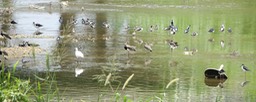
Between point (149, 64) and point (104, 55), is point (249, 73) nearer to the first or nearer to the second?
point (149, 64)

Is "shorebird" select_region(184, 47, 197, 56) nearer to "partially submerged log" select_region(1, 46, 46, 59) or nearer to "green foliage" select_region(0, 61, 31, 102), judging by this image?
"partially submerged log" select_region(1, 46, 46, 59)

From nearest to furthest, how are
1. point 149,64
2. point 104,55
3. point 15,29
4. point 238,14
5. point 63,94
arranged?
point 63,94 → point 149,64 → point 104,55 → point 15,29 → point 238,14

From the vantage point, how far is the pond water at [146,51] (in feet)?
52.9

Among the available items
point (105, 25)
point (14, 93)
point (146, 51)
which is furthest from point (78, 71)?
point (105, 25)

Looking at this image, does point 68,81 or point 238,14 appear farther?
point 238,14

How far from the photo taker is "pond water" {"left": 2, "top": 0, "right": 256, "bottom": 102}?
16125 millimetres

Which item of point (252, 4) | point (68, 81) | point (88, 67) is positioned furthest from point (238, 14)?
point (68, 81)

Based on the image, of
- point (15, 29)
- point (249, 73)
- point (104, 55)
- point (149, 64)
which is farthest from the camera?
point (15, 29)

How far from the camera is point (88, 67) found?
19.8m

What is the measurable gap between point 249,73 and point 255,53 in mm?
4735

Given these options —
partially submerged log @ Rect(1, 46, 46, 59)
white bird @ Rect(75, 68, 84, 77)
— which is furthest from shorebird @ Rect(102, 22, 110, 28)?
white bird @ Rect(75, 68, 84, 77)

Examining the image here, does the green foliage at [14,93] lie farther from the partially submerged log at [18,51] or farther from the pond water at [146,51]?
the partially submerged log at [18,51]

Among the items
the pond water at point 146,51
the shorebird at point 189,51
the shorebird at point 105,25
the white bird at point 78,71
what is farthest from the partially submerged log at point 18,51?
the shorebird at point 105,25

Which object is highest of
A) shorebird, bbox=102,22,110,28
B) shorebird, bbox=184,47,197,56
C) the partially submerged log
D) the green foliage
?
the green foliage
